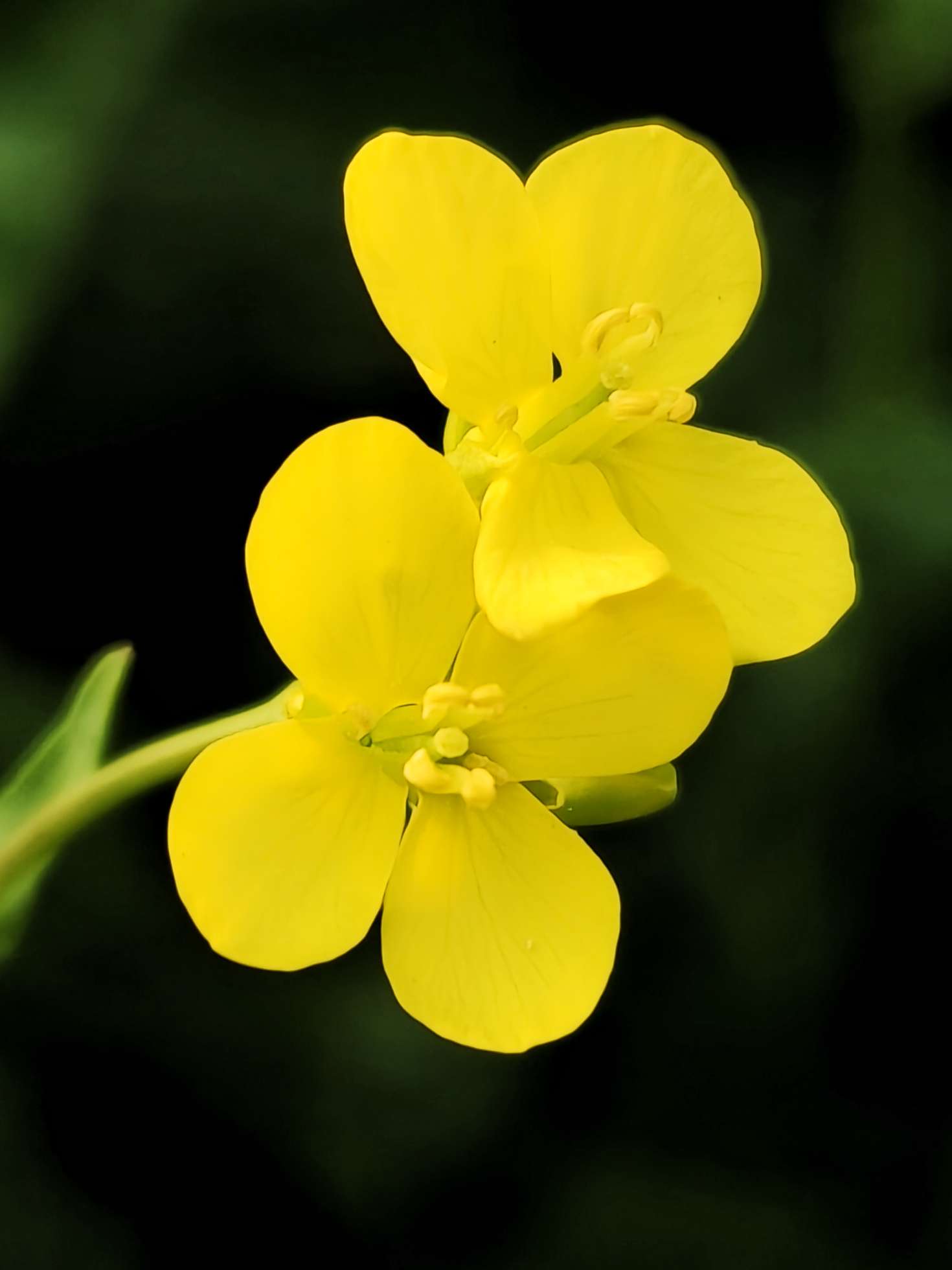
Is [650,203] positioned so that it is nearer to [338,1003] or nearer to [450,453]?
[450,453]

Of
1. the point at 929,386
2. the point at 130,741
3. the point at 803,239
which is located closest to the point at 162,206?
the point at 130,741

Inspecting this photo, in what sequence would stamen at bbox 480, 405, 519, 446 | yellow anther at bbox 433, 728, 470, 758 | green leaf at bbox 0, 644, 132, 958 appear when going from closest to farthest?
yellow anther at bbox 433, 728, 470, 758 → stamen at bbox 480, 405, 519, 446 → green leaf at bbox 0, 644, 132, 958

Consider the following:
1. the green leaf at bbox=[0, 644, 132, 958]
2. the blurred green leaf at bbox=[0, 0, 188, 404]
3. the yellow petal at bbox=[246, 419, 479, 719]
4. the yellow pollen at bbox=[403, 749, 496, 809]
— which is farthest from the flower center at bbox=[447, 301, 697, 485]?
the blurred green leaf at bbox=[0, 0, 188, 404]

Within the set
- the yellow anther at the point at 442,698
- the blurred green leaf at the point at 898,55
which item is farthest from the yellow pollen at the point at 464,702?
the blurred green leaf at the point at 898,55

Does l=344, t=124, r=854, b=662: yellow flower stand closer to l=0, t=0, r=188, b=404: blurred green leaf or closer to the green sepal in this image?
the green sepal

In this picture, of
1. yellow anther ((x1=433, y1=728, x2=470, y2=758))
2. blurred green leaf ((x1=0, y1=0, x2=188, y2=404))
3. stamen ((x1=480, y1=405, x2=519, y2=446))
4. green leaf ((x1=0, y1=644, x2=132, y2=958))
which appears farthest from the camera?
blurred green leaf ((x1=0, y1=0, x2=188, y2=404))

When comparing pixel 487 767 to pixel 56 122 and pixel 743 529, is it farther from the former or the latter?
pixel 56 122

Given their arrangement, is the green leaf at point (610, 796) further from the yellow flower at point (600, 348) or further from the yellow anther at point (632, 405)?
the yellow anther at point (632, 405)
